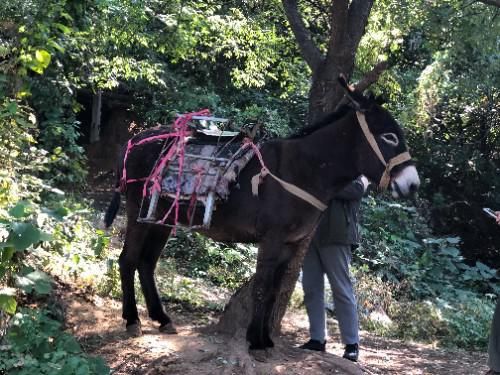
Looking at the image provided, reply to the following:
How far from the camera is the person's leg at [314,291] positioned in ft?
16.6

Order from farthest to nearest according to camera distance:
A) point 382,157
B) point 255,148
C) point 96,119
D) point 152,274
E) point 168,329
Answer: point 96,119
point 152,274
point 168,329
point 255,148
point 382,157

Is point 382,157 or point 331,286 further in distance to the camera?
point 331,286

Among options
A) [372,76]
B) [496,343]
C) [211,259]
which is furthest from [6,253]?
[211,259]

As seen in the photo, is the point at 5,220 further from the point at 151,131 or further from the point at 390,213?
the point at 390,213

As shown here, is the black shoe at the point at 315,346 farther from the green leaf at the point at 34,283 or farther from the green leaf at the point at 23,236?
the green leaf at the point at 23,236

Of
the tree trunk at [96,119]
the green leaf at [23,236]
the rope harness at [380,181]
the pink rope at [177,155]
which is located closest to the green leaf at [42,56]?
the pink rope at [177,155]

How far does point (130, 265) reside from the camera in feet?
17.6

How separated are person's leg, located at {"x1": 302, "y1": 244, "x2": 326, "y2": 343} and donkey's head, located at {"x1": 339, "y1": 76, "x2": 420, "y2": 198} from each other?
3.11 feet

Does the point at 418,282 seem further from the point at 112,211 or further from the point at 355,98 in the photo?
the point at 355,98

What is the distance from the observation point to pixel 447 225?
12.3 m

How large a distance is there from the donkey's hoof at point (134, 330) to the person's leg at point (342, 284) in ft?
5.22

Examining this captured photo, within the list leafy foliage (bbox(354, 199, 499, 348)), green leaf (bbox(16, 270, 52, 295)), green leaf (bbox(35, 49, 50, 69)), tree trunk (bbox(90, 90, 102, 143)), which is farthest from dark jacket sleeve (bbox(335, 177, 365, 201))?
tree trunk (bbox(90, 90, 102, 143))

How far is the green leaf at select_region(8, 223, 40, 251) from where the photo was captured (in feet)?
11.8

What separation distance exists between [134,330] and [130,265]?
54cm
